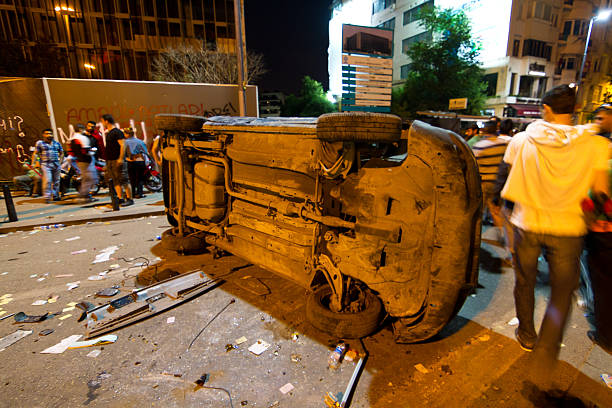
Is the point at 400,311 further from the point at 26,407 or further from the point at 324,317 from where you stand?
the point at 26,407

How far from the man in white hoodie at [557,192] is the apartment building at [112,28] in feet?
128

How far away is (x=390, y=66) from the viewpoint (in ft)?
42.8

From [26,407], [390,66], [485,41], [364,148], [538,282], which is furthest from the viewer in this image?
[485,41]

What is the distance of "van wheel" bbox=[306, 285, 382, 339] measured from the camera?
8.50 feet

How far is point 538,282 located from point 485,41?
32670mm

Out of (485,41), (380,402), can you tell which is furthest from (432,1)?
(380,402)

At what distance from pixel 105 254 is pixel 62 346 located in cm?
237

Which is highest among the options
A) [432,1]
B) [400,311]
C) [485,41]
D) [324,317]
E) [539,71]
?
[432,1]

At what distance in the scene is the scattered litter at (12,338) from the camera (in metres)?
2.67

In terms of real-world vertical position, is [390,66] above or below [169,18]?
below

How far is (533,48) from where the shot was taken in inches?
1117

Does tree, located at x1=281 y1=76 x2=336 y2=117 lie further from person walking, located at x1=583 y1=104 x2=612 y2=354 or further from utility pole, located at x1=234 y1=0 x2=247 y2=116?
person walking, located at x1=583 y1=104 x2=612 y2=354

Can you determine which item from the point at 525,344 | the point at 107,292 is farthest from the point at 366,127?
the point at 107,292

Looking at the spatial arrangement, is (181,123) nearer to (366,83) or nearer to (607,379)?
(607,379)
